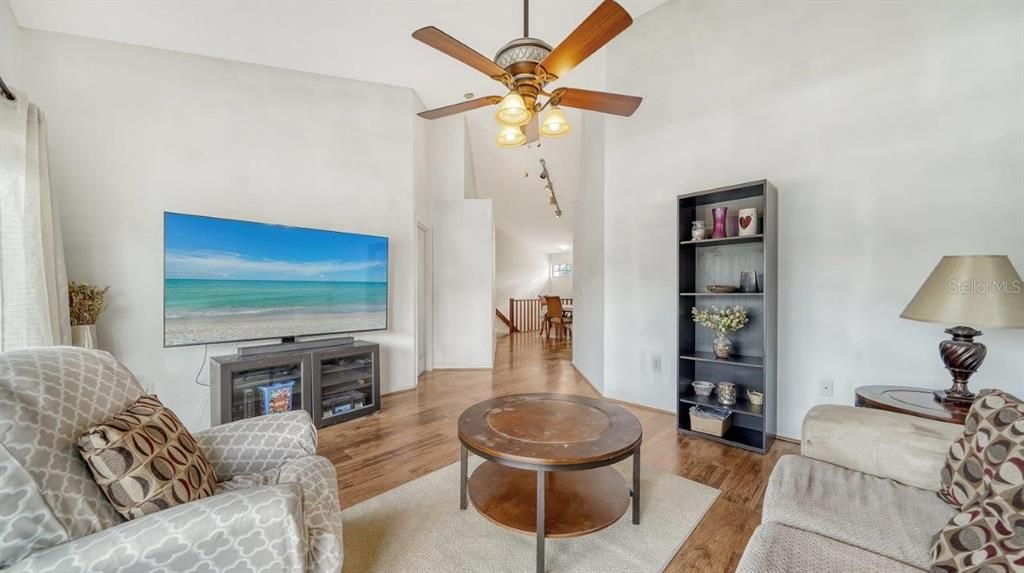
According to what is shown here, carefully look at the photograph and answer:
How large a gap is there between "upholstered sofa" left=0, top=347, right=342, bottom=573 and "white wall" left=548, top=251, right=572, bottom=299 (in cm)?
1099

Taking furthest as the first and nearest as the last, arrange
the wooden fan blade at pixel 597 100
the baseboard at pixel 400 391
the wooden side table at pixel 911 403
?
the baseboard at pixel 400 391, the wooden fan blade at pixel 597 100, the wooden side table at pixel 911 403

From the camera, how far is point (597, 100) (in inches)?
80.9

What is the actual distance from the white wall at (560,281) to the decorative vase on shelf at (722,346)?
29.6 ft

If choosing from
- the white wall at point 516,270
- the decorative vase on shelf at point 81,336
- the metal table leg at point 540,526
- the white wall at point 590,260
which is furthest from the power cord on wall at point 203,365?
the white wall at point 516,270

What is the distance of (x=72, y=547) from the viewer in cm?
87

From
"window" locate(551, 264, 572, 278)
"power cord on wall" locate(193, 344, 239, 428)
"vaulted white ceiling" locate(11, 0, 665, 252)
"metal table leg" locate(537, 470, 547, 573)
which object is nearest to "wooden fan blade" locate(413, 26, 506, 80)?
"vaulted white ceiling" locate(11, 0, 665, 252)

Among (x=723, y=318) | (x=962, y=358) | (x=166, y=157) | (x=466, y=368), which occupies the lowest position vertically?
(x=466, y=368)

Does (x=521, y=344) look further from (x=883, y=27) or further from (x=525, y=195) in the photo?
(x=883, y=27)

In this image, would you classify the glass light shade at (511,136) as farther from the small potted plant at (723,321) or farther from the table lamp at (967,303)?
the table lamp at (967,303)

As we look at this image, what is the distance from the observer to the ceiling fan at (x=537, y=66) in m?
1.63

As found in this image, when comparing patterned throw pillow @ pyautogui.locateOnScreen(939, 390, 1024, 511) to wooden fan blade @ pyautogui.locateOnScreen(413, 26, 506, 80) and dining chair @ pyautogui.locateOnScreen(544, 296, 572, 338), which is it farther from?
dining chair @ pyautogui.locateOnScreen(544, 296, 572, 338)

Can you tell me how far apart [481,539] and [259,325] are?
2400 mm

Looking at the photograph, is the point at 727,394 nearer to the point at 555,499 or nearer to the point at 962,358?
the point at 962,358

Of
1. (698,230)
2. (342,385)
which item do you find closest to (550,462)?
(698,230)
